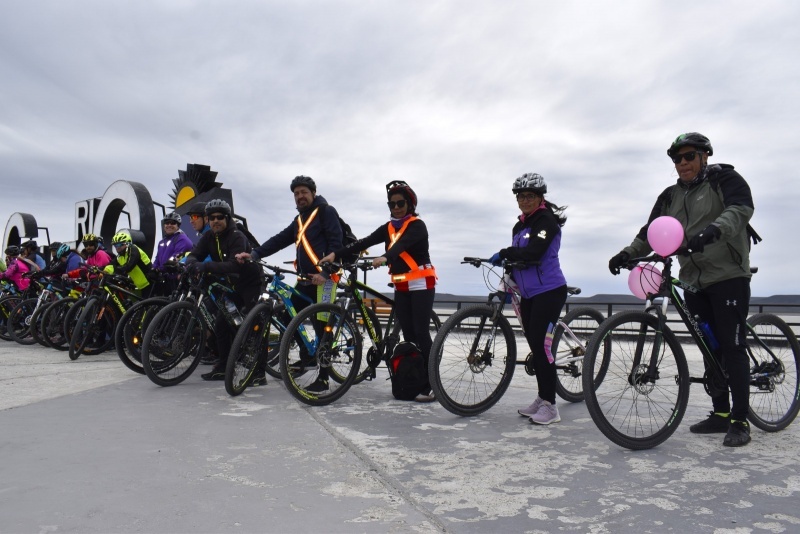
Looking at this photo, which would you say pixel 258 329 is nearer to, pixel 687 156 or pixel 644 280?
pixel 644 280

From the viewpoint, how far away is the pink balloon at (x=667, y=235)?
3752 millimetres

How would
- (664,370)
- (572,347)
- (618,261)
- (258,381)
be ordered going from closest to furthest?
(664,370) < (618,261) < (572,347) < (258,381)

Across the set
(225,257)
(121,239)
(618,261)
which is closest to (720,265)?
(618,261)

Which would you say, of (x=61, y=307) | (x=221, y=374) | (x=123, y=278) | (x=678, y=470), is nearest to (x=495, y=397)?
(x=678, y=470)

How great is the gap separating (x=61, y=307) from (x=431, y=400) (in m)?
6.98

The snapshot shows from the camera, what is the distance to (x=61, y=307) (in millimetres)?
9461

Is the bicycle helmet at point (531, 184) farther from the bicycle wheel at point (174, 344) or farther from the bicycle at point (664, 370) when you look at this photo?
the bicycle wheel at point (174, 344)

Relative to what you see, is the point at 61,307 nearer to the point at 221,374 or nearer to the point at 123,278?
the point at 123,278

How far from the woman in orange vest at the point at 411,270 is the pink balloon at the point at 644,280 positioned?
1751 millimetres

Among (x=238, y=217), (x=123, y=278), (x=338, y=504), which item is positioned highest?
(x=238, y=217)

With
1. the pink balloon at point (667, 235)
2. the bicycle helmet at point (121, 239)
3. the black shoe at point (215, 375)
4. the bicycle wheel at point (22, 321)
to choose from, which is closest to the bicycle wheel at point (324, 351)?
the black shoe at point (215, 375)

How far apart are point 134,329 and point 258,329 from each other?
1.96 metres

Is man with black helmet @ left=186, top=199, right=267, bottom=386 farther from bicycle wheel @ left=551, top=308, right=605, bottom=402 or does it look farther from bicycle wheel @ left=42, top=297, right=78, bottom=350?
bicycle wheel @ left=42, top=297, right=78, bottom=350

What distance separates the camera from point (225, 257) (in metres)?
6.25
